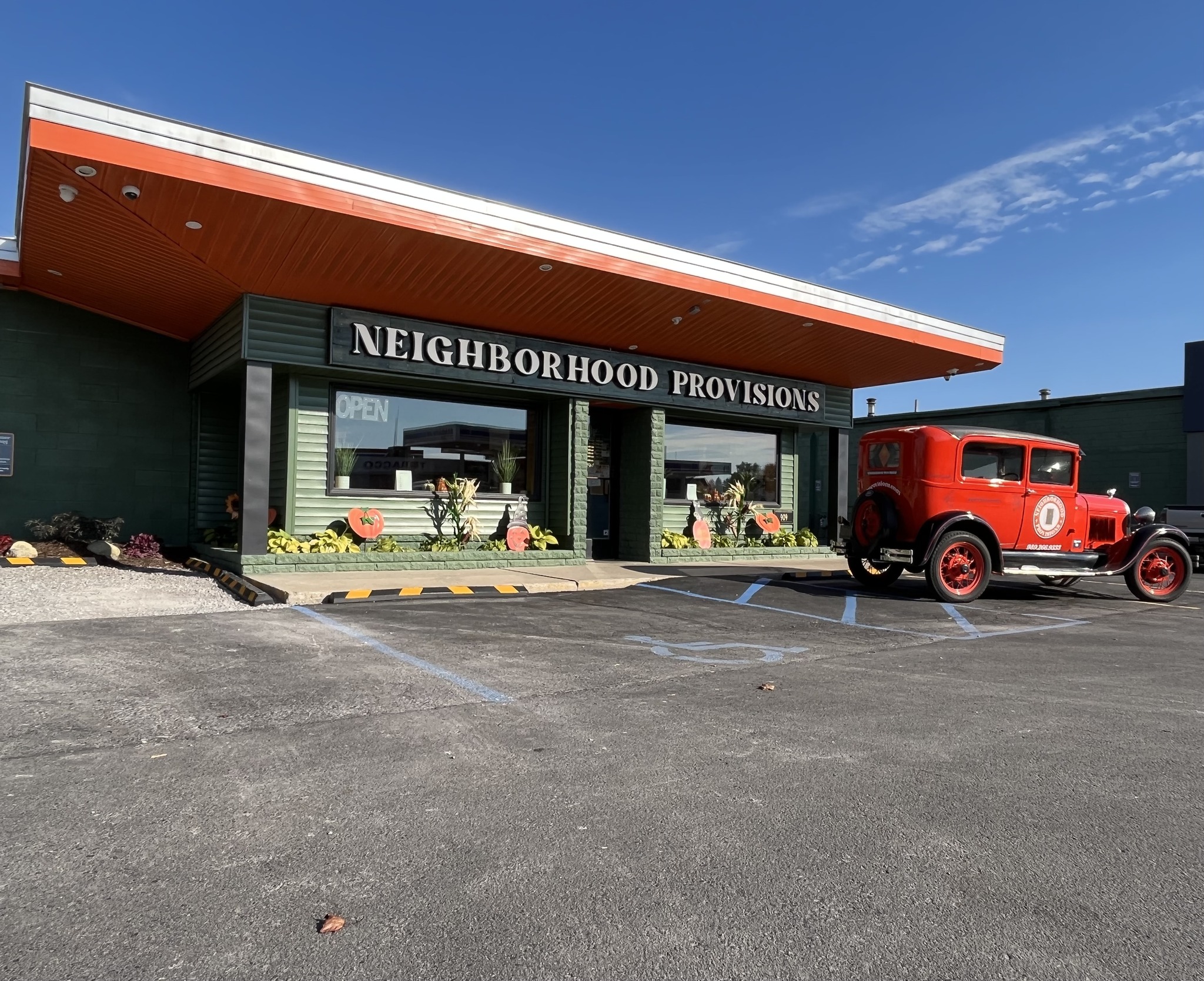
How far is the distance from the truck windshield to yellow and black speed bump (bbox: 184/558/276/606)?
914 centimetres

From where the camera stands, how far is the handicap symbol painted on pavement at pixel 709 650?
6.95m

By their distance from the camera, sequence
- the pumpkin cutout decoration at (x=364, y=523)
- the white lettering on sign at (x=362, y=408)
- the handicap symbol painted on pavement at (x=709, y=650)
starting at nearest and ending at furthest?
the handicap symbol painted on pavement at (x=709, y=650), the pumpkin cutout decoration at (x=364, y=523), the white lettering on sign at (x=362, y=408)

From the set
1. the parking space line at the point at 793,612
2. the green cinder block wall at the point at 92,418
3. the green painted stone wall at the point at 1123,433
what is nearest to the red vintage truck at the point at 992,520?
the parking space line at the point at 793,612

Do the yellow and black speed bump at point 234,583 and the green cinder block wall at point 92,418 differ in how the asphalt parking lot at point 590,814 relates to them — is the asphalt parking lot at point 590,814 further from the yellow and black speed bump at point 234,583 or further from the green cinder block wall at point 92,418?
the green cinder block wall at point 92,418

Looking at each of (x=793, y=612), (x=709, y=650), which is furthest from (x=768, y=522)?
(x=709, y=650)

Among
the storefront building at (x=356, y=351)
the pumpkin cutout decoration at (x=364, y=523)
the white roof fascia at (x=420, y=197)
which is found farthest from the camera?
the pumpkin cutout decoration at (x=364, y=523)

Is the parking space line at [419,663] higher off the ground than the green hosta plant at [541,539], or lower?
lower

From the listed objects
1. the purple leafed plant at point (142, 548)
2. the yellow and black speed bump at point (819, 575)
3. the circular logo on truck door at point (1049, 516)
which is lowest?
the yellow and black speed bump at point (819, 575)

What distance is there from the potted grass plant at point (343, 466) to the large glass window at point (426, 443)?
0.01 metres

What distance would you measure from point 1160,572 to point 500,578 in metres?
9.55

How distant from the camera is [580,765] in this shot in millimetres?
4129

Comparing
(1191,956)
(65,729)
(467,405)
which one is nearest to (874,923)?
(1191,956)

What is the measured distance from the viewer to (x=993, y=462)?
37.6 ft

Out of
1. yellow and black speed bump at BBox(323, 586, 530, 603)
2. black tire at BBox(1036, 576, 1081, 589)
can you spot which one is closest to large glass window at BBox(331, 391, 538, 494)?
yellow and black speed bump at BBox(323, 586, 530, 603)
